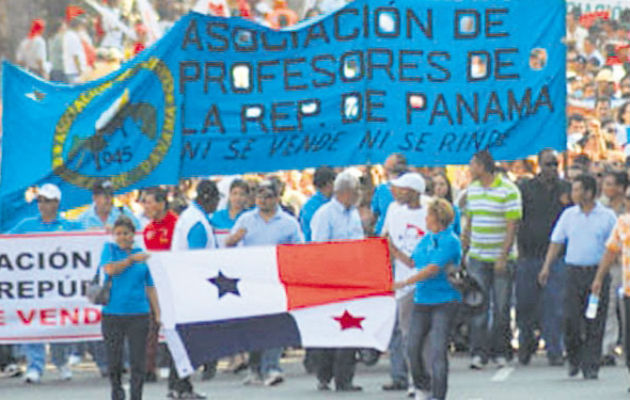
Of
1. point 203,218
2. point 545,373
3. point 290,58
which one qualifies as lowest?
point 545,373

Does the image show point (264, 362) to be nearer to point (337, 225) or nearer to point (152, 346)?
point (152, 346)

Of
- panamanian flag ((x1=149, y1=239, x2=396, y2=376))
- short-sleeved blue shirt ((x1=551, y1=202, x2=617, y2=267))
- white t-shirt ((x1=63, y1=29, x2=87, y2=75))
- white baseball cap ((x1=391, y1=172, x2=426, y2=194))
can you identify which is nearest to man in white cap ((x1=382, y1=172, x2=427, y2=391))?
white baseball cap ((x1=391, y1=172, x2=426, y2=194))

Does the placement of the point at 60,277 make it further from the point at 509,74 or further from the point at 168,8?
the point at 168,8

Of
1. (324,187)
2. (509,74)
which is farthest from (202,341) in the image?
(509,74)

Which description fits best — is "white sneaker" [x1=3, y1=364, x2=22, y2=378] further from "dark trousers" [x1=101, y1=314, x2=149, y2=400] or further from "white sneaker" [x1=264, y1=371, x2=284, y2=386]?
"dark trousers" [x1=101, y1=314, x2=149, y2=400]

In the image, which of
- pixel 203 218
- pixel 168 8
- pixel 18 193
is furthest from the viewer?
pixel 168 8

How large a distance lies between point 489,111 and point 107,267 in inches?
187

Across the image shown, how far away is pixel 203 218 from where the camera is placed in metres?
19.5

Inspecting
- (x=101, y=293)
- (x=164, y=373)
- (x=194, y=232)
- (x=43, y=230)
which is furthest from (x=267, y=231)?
(x=101, y=293)

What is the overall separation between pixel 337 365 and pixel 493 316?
112 inches

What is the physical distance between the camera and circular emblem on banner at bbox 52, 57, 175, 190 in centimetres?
2052

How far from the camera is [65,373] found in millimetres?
21531

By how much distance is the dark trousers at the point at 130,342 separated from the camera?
57.9 ft

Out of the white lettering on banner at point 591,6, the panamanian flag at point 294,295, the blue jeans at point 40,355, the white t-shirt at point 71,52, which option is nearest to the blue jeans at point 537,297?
the panamanian flag at point 294,295
